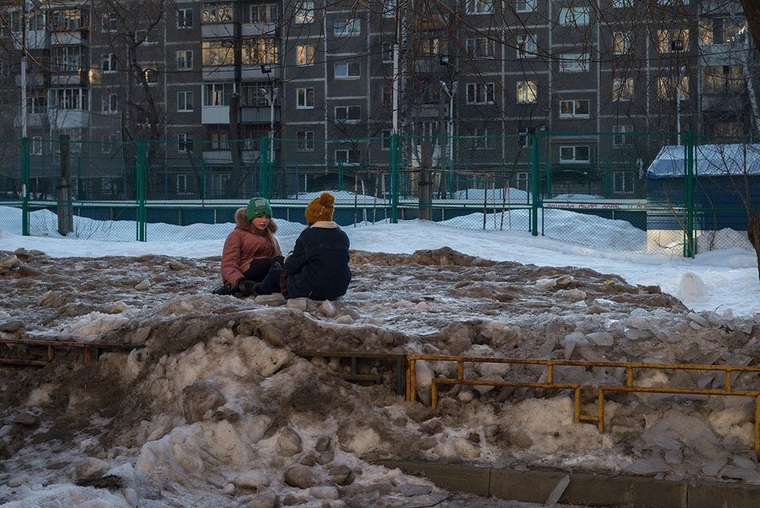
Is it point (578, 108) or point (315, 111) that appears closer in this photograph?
point (578, 108)

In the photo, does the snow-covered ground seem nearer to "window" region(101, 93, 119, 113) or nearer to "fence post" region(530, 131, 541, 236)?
"fence post" region(530, 131, 541, 236)

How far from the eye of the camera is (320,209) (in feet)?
31.1

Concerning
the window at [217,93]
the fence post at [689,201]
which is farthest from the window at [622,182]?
the window at [217,93]

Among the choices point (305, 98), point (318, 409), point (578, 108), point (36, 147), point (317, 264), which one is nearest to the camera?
point (318, 409)

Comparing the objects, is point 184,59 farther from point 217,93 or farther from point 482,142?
point 482,142

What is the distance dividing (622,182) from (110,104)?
3612 cm

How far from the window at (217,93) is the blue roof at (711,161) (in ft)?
123

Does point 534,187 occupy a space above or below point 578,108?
below

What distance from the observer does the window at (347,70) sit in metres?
52.3

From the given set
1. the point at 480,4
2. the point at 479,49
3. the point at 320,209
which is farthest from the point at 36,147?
the point at 320,209

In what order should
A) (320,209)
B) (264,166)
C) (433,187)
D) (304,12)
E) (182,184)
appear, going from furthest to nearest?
(182,184) < (433,187) < (264,166) < (320,209) < (304,12)

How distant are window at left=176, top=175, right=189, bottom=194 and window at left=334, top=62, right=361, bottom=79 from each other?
23.8 m

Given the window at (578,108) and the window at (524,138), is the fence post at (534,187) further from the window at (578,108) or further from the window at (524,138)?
the window at (578,108)

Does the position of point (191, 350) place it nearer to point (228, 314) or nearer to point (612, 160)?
point (228, 314)
